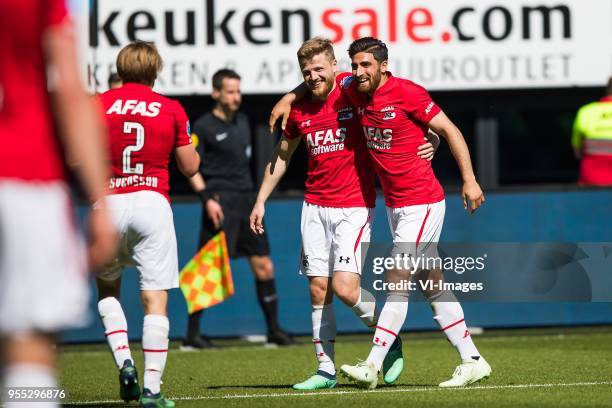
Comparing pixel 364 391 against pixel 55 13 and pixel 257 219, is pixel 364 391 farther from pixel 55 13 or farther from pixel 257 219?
pixel 55 13

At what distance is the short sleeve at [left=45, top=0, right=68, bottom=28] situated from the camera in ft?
11.3

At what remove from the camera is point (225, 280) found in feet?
37.8

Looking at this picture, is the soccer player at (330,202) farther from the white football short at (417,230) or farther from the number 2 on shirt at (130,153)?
the number 2 on shirt at (130,153)

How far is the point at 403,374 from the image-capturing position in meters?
8.60

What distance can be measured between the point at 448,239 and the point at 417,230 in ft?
14.8

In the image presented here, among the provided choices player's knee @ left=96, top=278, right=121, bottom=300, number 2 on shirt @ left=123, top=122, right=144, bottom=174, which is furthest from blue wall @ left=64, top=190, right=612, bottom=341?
number 2 on shirt @ left=123, top=122, right=144, bottom=174

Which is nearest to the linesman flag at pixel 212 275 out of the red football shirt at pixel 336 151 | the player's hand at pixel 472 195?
the red football shirt at pixel 336 151

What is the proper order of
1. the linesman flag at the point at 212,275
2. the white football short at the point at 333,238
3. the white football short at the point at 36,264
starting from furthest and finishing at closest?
the linesman flag at the point at 212,275 → the white football short at the point at 333,238 → the white football short at the point at 36,264

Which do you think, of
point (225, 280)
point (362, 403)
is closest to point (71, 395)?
point (362, 403)

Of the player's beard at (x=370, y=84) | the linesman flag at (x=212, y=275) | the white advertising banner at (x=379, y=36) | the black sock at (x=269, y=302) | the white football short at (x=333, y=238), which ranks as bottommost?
the black sock at (x=269, y=302)

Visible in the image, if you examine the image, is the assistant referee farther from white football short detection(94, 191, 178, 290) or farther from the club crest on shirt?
white football short detection(94, 191, 178, 290)

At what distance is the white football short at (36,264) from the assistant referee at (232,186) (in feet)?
26.2

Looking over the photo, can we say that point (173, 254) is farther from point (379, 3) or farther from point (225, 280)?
point (379, 3)

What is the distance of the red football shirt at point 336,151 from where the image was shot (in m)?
7.88
